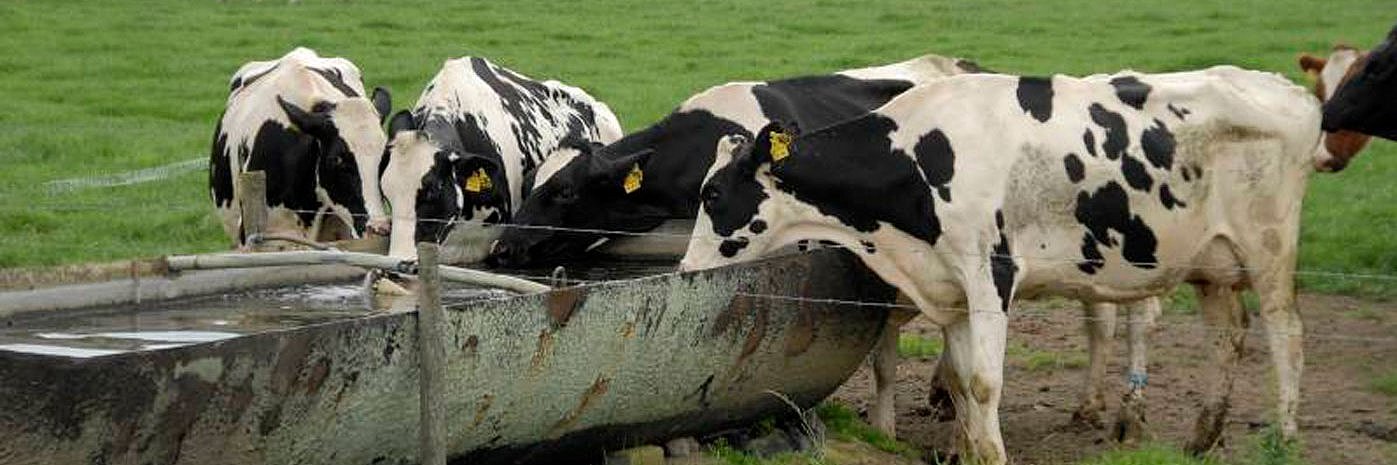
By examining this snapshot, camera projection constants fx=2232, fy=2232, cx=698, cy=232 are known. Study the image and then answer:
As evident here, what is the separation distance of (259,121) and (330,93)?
0.50 metres

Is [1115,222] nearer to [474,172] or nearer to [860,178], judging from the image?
[860,178]

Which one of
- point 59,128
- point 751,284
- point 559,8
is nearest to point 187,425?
point 751,284

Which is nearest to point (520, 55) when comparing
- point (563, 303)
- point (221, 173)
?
point (221, 173)

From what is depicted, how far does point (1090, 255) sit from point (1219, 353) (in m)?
0.87

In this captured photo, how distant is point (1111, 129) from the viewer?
9.45m

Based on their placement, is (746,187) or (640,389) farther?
(746,187)

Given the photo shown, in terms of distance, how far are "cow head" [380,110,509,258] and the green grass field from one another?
3.58 m

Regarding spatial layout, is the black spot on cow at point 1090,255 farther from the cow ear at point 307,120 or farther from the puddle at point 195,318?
the cow ear at point 307,120

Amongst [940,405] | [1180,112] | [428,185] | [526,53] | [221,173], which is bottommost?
[526,53]

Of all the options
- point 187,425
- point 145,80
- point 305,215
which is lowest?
point 145,80

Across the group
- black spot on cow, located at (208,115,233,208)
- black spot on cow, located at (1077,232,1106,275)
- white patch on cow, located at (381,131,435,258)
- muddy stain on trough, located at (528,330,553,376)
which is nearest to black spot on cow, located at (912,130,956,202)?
black spot on cow, located at (1077,232,1106,275)

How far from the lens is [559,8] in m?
29.3

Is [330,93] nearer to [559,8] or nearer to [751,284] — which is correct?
[751,284]

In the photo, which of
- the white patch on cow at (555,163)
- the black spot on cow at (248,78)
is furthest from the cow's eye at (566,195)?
the black spot on cow at (248,78)
